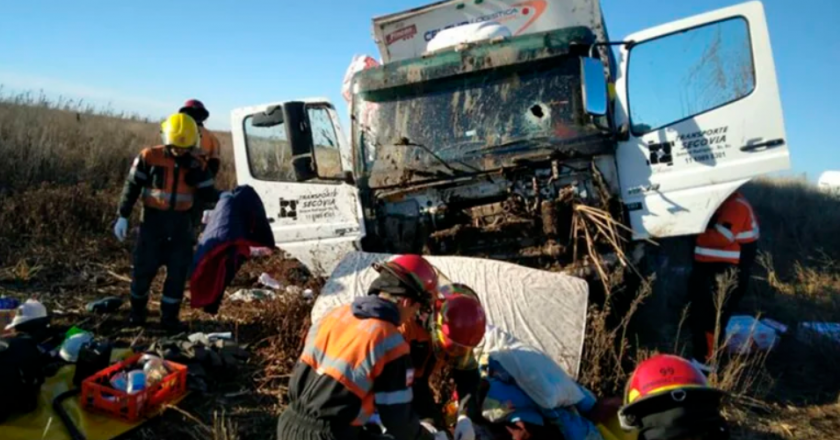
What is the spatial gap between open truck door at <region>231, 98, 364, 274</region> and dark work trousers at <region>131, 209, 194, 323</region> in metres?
0.79

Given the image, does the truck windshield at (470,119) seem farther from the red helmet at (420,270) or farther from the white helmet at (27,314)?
the white helmet at (27,314)

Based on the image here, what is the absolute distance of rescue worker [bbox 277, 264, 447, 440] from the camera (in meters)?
2.44

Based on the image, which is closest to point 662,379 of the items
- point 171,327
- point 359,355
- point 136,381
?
point 359,355

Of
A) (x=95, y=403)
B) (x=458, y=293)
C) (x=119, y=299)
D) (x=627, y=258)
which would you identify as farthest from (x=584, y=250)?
(x=119, y=299)

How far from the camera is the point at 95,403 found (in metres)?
3.57

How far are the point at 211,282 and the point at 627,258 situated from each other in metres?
3.13

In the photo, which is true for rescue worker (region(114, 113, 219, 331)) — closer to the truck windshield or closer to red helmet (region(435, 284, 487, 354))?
the truck windshield

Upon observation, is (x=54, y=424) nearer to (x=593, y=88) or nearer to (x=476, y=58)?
(x=476, y=58)

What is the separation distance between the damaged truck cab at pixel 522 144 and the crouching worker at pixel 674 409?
2.45m

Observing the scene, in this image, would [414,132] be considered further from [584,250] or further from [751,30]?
[751,30]

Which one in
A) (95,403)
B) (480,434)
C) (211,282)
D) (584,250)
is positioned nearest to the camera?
(480,434)

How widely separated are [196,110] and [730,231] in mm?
5325

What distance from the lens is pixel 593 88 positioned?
4.22 m

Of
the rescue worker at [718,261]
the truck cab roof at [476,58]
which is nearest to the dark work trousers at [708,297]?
the rescue worker at [718,261]
